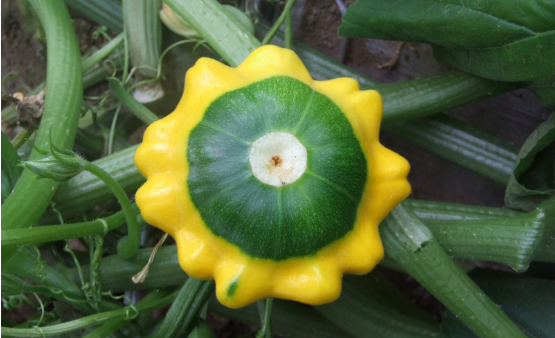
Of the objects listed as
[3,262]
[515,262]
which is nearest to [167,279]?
[3,262]

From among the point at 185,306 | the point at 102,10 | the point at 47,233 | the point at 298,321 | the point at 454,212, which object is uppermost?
the point at 102,10

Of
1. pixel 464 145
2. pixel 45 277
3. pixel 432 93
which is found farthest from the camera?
pixel 464 145

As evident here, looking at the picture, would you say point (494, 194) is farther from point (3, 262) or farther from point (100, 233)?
point (3, 262)

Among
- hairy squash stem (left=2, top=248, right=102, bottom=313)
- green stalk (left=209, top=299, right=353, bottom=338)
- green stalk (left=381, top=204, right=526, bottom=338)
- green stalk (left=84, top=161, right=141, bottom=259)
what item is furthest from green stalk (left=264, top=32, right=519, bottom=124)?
hairy squash stem (left=2, top=248, right=102, bottom=313)

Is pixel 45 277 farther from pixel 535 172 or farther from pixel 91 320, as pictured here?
pixel 535 172

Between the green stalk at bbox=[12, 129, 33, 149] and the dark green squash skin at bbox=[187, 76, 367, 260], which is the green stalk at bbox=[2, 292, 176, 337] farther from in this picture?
the green stalk at bbox=[12, 129, 33, 149]

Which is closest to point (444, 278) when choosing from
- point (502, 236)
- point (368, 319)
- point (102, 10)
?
point (502, 236)
